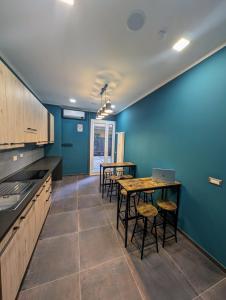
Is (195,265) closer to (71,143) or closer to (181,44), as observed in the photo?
(181,44)

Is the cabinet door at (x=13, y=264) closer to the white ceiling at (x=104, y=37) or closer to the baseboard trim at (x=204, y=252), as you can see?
the white ceiling at (x=104, y=37)

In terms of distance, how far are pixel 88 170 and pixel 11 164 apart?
336 cm

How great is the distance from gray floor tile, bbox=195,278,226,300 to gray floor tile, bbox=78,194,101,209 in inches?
87.3

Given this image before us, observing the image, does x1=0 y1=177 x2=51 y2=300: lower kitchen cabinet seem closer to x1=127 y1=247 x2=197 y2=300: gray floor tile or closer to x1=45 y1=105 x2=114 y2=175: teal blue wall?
x1=127 y1=247 x2=197 y2=300: gray floor tile

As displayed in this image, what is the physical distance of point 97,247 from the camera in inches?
71.7

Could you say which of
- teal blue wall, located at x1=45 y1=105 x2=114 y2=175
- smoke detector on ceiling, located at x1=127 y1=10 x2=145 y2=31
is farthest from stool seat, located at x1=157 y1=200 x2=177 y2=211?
teal blue wall, located at x1=45 y1=105 x2=114 y2=175

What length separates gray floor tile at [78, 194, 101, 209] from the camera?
2986 millimetres

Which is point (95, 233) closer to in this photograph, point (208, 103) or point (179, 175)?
point (179, 175)

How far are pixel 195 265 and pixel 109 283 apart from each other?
3.78 ft

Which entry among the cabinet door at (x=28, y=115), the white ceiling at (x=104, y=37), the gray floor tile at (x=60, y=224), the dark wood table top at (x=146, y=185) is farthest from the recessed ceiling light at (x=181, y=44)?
the gray floor tile at (x=60, y=224)

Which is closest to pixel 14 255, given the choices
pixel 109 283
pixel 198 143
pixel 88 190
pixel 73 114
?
pixel 109 283

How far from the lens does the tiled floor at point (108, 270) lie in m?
1.27

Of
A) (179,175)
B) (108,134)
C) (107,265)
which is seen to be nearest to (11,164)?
(107,265)

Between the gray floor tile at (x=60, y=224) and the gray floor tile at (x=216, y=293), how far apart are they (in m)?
1.84
